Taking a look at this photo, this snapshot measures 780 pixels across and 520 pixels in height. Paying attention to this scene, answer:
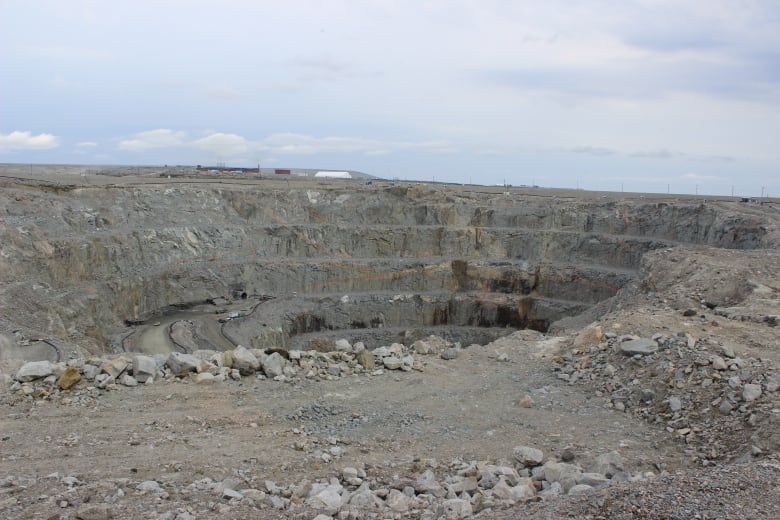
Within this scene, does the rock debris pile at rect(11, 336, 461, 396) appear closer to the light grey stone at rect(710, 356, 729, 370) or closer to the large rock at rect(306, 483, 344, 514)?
the large rock at rect(306, 483, 344, 514)

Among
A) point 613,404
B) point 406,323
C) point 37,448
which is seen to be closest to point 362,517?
point 37,448

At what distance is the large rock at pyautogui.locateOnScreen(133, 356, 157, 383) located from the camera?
12.3m

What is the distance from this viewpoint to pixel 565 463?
915cm

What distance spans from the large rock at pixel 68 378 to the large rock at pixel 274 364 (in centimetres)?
405

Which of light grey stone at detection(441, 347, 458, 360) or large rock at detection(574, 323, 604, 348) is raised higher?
large rock at detection(574, 323, 604, 348)

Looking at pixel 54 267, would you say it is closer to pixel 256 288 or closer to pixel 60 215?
pixel 60 215

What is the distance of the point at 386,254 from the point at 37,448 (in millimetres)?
33342

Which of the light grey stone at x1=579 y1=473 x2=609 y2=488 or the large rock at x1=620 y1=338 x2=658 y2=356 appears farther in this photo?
the large rock at x1=620 y1=338 x2=658 y2=356

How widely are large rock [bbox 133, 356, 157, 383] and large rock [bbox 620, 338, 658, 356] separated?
11.4 m

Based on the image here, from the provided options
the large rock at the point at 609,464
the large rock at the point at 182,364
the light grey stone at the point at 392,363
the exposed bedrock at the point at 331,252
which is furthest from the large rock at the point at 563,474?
the exposed bedrock at the point at 331,252

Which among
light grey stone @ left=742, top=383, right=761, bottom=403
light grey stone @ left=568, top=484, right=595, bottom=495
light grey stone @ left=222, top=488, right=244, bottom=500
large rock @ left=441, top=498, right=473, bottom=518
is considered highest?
light grey stone @ left=742, top=383, right=761, bottom=403

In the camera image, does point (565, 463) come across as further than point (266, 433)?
No

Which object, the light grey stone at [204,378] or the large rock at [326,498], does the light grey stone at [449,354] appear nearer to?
the light grey stone at [204,378]

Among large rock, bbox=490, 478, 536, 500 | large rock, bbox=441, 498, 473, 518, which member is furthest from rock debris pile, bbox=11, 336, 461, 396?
large rock, bbox=441, 498, 473, 518
